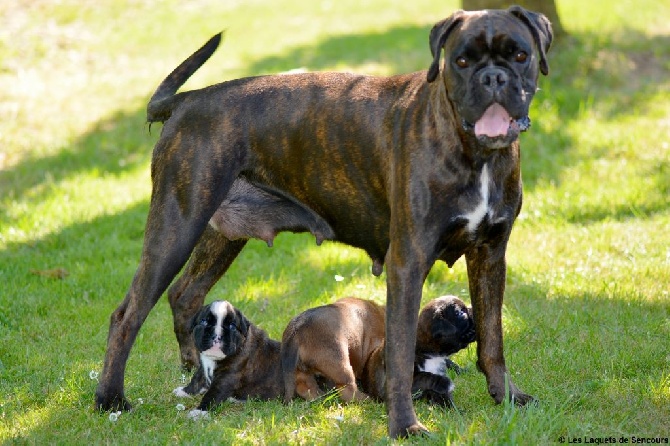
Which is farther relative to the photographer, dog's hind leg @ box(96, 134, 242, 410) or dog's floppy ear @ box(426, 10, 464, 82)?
dog's hind leg @ box(96, 134, 242, 410)

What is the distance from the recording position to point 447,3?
16.7 m

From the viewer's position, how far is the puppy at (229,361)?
5.55 m

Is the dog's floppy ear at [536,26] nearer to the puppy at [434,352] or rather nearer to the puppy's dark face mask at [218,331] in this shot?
the puppy at [434,352]

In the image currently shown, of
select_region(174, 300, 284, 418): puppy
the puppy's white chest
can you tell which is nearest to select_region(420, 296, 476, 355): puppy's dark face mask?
select_region(174, 300, 284, 418): puppy

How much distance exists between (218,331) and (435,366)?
1.22 m

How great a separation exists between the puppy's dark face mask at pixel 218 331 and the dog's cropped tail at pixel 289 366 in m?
0.26

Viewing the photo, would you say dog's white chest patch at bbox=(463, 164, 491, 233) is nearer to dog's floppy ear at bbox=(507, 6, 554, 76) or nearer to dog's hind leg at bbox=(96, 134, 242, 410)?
dog's floppy ear at bbox=(507, 6, 554, 76)

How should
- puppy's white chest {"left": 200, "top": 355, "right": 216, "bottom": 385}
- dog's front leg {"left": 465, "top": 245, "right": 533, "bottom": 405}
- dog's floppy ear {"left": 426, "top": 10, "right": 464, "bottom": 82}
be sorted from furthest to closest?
puppy's white chest {"left": 200, "top": 355, "right": 216, "bottom": 385} → dog's front leg {"left": 465, "top": 245, "right": 533, "bottom": 405} → dog's floppy ear {"left": 426, "top": 10, "right": 464, "bottom": 82}

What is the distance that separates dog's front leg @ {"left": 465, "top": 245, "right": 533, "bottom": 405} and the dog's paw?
1521mm

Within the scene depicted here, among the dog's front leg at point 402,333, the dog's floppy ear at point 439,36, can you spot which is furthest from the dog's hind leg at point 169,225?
the dog's floppy ear at point 439,36

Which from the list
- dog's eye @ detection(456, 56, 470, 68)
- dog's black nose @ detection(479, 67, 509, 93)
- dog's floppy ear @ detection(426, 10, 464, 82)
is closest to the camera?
dog's black nose @ detection(479, 67, 509, 93)

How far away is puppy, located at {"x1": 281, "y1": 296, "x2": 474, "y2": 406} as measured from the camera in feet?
18.2

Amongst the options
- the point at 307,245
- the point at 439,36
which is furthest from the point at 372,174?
the point at 307,245

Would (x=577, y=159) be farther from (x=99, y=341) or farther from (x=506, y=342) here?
(x=99, y=341)
